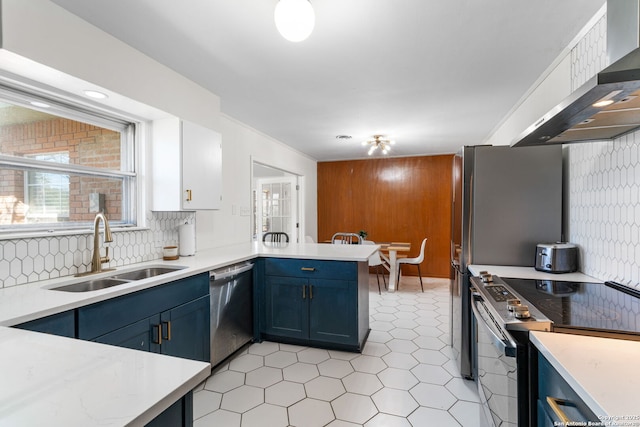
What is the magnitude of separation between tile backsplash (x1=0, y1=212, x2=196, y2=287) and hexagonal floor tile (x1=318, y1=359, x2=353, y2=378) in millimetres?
1603

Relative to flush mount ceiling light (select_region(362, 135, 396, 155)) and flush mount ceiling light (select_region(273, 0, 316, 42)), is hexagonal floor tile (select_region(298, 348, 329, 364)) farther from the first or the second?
flush mount ceiling light (select_region(362, 135, 396, 155))

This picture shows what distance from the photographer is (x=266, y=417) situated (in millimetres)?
1779

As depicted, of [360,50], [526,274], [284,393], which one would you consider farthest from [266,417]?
[360,50]

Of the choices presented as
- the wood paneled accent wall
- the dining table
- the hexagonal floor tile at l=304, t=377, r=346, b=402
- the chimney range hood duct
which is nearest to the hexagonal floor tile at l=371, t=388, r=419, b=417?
the hexagonal floor tile at l=304, t=377, r=346, b=402

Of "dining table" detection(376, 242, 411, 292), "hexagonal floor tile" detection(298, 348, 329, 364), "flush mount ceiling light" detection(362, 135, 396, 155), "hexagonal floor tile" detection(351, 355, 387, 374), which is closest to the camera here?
"hexagonal floor tile" detection(351, 355, 387, 374)

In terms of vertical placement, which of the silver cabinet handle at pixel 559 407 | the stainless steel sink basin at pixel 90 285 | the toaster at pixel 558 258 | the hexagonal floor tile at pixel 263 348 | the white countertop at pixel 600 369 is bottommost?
the hexagonal floor tile at pixel 263 348

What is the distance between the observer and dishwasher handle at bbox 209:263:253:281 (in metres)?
2.23

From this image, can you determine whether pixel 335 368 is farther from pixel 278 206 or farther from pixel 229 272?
pixel 278 206

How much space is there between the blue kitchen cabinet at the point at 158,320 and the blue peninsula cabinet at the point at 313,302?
0.70 m

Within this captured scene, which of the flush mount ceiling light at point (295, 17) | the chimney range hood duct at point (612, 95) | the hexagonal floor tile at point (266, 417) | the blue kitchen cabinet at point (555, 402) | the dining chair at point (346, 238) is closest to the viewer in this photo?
the blue kitchen cabinet at point (555, 402)

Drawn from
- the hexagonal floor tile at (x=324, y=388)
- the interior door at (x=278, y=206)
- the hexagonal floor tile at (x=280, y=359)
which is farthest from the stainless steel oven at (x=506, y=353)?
the interior door at (x=278, y=206)

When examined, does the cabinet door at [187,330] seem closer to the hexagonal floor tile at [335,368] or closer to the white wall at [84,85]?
the white wall at [84,85]

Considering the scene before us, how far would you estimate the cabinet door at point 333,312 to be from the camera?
101 inches

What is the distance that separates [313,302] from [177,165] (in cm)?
158
